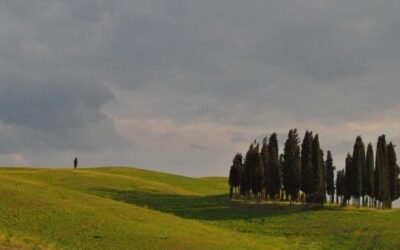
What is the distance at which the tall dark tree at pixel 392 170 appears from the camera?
3986 inches

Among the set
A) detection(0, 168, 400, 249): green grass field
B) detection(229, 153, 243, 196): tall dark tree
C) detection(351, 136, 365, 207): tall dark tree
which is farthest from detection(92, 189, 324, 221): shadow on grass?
detection(351, 136, 365, 207): tall dark tree

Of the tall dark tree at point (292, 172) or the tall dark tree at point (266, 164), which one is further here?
the tall dark tree at point (266, 164)

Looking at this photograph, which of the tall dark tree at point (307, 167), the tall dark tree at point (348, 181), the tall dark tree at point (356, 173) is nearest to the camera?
the tall dark tree at point (307, 167)

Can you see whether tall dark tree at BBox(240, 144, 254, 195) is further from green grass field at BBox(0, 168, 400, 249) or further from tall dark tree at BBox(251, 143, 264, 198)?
green grass field at BBox(0, 168, 400, 249)

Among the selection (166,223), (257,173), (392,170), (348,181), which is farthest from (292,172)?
(166,223)

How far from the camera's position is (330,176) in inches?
3999

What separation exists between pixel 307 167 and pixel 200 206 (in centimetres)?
1997

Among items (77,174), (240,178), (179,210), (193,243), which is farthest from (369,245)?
(77,174)

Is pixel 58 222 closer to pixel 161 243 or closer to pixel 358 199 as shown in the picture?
pixel 161 243

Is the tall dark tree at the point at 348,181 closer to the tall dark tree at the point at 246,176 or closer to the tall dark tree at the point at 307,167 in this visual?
the tall dark tree at the point at 307,167

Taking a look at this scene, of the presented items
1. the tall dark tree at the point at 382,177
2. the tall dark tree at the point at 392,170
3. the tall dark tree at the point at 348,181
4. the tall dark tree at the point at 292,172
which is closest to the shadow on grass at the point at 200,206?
the tall dark tree at the point at 292,172

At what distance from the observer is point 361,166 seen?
9325cm

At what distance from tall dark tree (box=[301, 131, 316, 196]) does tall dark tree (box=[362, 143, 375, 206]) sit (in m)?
11.5

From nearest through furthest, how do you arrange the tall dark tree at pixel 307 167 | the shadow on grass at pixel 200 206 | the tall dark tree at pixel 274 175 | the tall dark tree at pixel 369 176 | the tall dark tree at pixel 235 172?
the shadow on grass at pixel 200 206 → the tall dark tree at pixel 307 167 → the tall dark tree at pixel 274 175 → the tall dark tree at pixel 369 176 → the tall dark tree at pixel 235 172
